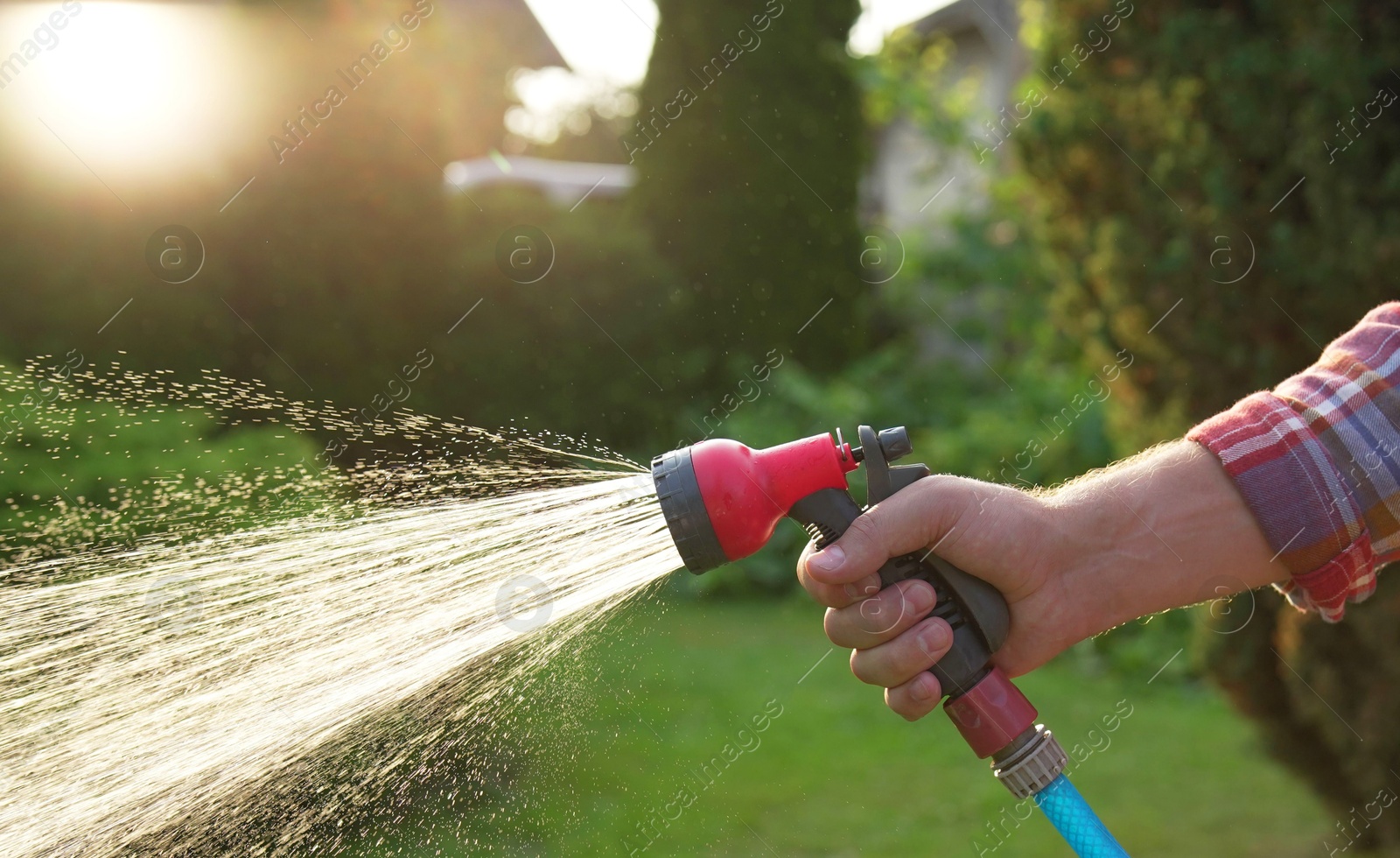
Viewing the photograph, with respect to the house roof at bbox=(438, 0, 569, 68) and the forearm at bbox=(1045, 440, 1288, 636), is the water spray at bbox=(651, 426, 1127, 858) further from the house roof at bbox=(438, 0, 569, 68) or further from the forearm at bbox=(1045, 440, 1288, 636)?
the house roof at bbox=(438, 0, 569, 68)

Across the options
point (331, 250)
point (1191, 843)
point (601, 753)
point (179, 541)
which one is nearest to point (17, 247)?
point (331, 250)

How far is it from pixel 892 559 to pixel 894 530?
0.22 feet

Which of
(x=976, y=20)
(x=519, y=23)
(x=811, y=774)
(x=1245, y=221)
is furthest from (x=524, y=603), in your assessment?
(x=976, y=20)

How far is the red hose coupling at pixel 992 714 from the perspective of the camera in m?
1.65

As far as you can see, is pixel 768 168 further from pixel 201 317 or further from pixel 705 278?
pixel 201 317

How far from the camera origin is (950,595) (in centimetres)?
177

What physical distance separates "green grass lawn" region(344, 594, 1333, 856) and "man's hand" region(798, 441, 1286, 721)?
5.38ft

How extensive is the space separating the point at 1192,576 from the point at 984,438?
572cm

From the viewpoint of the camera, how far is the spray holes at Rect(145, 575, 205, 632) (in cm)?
241

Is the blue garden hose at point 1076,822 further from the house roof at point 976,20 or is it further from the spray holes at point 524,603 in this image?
the house roof at point 976,20

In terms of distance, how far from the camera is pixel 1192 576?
1.90 metres

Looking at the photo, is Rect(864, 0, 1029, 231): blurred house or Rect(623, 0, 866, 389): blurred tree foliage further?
Rect(864, 0, 1029, 231): blurred house

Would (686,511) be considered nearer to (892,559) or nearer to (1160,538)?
(892,559)

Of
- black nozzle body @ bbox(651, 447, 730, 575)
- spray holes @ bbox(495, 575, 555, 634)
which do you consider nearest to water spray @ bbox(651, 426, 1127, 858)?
black nozzle body @ bbox(651, 447, 730, 575)
